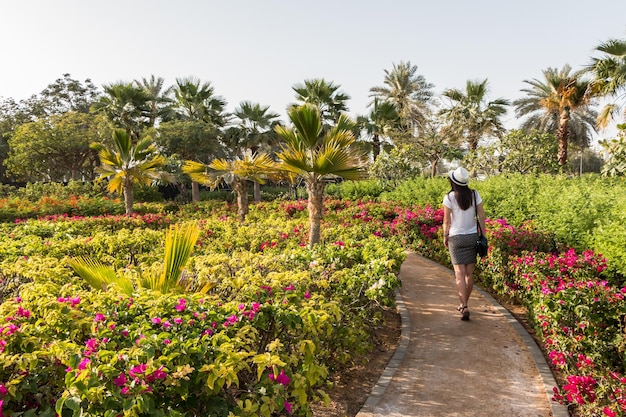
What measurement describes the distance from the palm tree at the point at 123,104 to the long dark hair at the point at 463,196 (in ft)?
84.5

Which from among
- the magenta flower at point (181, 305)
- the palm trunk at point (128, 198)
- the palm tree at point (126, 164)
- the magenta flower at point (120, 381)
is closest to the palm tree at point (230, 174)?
the palm tree at point (126, 164)

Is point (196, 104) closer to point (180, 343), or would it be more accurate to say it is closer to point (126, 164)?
point (126, 164)

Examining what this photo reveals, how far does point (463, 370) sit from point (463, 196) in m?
2.13

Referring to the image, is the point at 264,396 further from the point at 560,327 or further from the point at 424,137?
the point at 424,137

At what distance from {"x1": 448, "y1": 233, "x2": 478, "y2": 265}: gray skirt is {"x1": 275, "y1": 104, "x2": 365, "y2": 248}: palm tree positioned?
232 cm

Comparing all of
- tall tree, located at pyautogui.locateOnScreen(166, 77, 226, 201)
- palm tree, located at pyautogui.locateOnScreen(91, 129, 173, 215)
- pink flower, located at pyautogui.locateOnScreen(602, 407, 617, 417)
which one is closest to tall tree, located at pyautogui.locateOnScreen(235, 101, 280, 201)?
tall tree, located at pyautogui.locateOnScreen(166, 77, 226, 201)

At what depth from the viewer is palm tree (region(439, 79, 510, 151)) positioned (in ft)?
81.3

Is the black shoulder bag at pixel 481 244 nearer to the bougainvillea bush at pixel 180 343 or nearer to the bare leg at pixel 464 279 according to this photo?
the bare leg at pixel 464 279

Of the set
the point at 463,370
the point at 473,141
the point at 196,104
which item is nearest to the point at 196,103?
the point at 196,104

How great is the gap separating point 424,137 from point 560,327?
72.7 feet

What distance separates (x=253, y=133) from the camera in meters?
28.1

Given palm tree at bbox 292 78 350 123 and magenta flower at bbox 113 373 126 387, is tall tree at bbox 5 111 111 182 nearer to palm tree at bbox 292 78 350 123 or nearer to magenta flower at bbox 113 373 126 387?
palm tree at bbox 292 78 350 123

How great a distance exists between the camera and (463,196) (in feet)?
16.8

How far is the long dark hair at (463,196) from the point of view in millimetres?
5109
